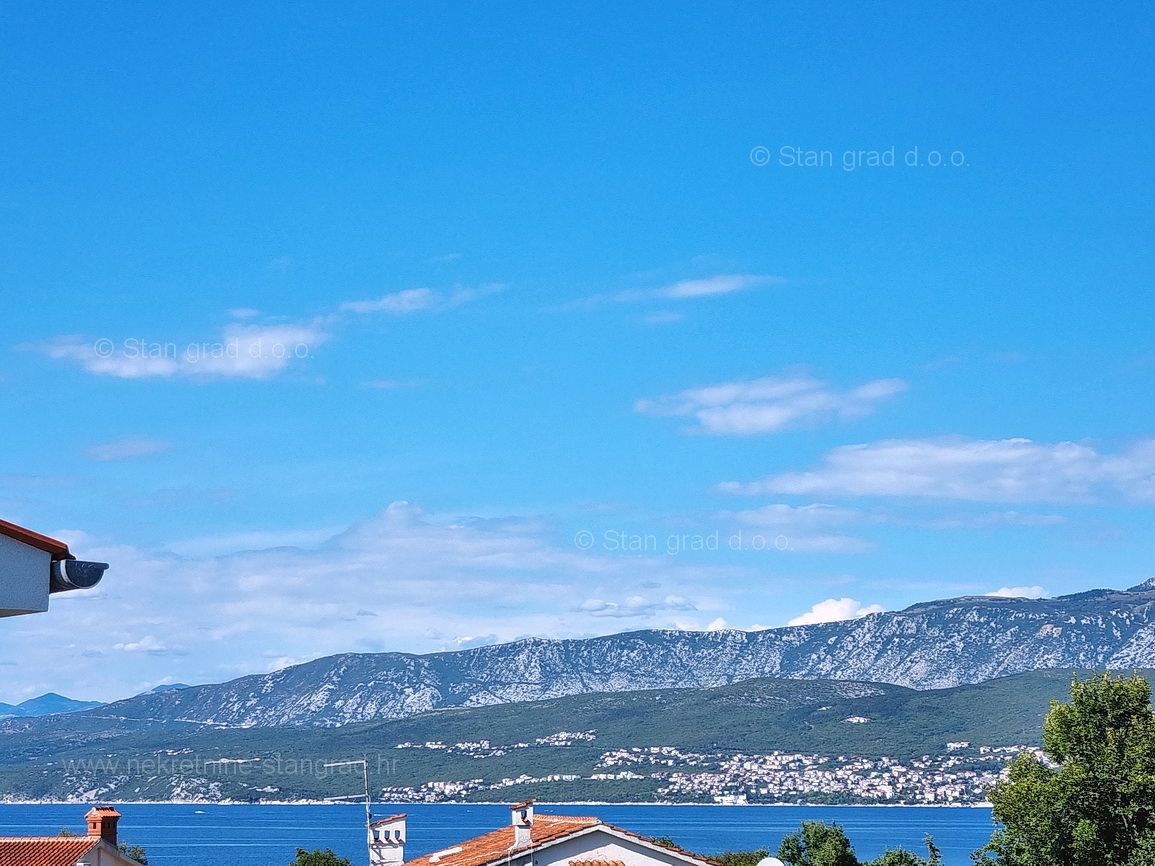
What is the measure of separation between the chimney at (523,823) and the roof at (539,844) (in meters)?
0.16

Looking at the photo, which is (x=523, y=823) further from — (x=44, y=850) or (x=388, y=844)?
(x=44, y=850)

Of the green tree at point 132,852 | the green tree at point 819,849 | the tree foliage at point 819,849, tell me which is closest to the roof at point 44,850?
the green tree at point 132,852

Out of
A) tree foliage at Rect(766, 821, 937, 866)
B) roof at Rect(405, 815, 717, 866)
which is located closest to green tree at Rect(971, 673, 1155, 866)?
roof at Rect(405, 815, 717, 866)

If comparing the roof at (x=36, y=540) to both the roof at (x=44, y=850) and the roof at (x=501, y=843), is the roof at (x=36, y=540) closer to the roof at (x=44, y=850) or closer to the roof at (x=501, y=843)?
the roof at (x=44, y=850)

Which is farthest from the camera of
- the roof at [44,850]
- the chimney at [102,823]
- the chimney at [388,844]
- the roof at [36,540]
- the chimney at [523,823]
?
the chimney at [388,844]

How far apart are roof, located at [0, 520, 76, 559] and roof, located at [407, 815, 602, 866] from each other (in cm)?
2452

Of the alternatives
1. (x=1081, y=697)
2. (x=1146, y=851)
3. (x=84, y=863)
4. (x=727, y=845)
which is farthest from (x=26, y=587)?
(x=727, y=845)

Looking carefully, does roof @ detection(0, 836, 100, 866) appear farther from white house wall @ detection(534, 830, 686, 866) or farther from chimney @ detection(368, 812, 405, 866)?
chimney @ detection(368, 812, 405, 866)

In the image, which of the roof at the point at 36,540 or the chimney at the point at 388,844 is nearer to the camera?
the roof at the point at 36,540

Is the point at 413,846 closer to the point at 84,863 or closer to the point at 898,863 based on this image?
the point at 898,863

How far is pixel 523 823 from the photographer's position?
2923 centimetres

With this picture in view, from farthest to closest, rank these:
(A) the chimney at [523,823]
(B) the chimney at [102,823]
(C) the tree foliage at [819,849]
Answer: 1. (C) the tree foliage at [819,849]
2. (A) the chimney at [523,823]
3. (B) the chimney at [102,823]

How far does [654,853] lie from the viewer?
94.8 feet

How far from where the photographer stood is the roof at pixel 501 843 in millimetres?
28328
